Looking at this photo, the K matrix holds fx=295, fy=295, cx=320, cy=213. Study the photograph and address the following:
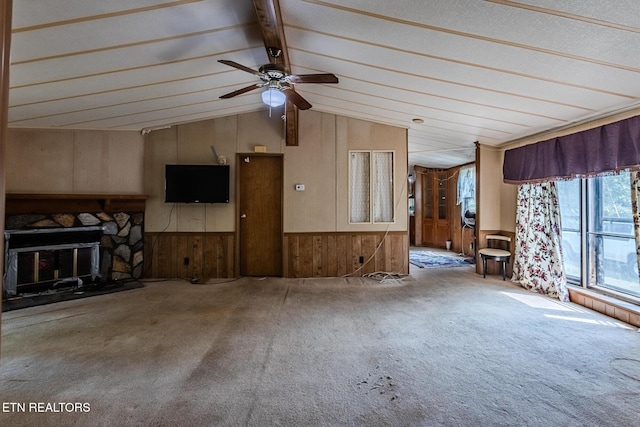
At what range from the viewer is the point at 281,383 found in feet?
6.53

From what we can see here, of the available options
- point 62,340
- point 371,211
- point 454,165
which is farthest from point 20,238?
point 454,165

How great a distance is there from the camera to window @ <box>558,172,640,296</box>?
3.29 metres

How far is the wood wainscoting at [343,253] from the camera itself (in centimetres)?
484

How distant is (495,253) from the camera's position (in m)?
4.63

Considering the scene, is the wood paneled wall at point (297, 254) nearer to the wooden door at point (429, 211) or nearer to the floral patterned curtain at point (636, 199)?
the floral patterned curtain at point (636, 199)

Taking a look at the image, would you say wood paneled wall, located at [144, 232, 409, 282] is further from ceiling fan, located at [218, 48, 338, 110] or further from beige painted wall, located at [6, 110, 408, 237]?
ceiling fan, located at [218, 48, 338, 110]

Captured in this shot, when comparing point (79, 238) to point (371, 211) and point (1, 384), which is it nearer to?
point (1, 384)

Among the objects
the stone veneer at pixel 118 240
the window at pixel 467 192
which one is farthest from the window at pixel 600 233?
the stone veneer at pixel 118 240

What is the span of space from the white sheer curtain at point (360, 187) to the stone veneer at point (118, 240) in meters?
3.43

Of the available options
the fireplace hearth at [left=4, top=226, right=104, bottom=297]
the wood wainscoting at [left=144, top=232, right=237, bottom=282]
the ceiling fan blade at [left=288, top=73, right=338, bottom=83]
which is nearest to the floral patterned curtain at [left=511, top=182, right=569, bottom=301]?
the ceiling fan blade at [left=288, top=73, right=338, bottom=83]

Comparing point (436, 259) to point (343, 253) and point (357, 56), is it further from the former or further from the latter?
point (357, 56)

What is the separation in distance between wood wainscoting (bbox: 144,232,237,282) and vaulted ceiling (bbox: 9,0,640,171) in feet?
6.32

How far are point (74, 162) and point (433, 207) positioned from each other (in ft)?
26.3

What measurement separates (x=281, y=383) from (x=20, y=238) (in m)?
4.01
